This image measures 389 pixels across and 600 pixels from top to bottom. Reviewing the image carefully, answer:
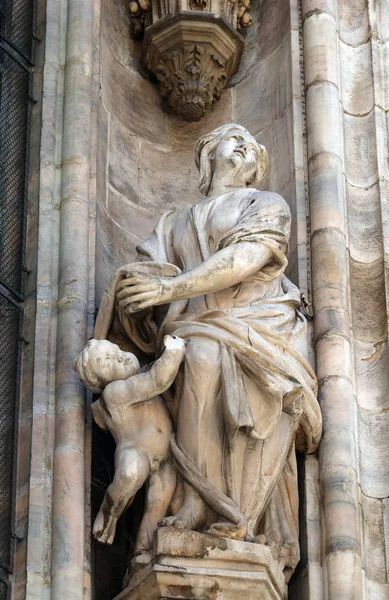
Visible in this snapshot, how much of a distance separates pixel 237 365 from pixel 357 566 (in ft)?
2.87

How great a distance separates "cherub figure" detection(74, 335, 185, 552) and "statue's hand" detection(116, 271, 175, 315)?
22 centimetres

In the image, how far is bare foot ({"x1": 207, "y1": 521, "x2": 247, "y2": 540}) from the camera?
8.88m

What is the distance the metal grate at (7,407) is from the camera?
930 cm

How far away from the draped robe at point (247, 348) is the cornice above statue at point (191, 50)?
1.15m

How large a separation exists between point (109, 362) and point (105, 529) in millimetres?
636

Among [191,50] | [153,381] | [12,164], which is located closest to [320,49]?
[191,50]

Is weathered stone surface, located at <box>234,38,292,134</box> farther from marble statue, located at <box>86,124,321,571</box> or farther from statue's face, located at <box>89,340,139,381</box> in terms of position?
statue's face, located at <box>89,340,139,381</box>

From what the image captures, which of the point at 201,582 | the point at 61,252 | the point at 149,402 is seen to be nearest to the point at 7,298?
the point at 61,252

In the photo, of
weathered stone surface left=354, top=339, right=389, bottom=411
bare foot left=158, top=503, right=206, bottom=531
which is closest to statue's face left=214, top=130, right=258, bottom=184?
weathered stone surface left=354, top=339, right=389, bottom=411

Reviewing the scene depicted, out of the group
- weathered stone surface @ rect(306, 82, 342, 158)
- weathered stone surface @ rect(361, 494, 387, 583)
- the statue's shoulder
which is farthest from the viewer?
Answer: weathered stone surface @ rect(306, 82, 342, 158)

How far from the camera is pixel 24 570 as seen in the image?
905 cm

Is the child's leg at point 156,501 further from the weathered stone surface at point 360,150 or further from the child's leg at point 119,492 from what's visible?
the weathered stone surface at point 360,150

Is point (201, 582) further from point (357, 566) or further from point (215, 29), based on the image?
point (215, 29)

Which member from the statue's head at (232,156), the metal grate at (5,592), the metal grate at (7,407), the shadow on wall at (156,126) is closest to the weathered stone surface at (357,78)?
the shadow on wall at (156,126)
